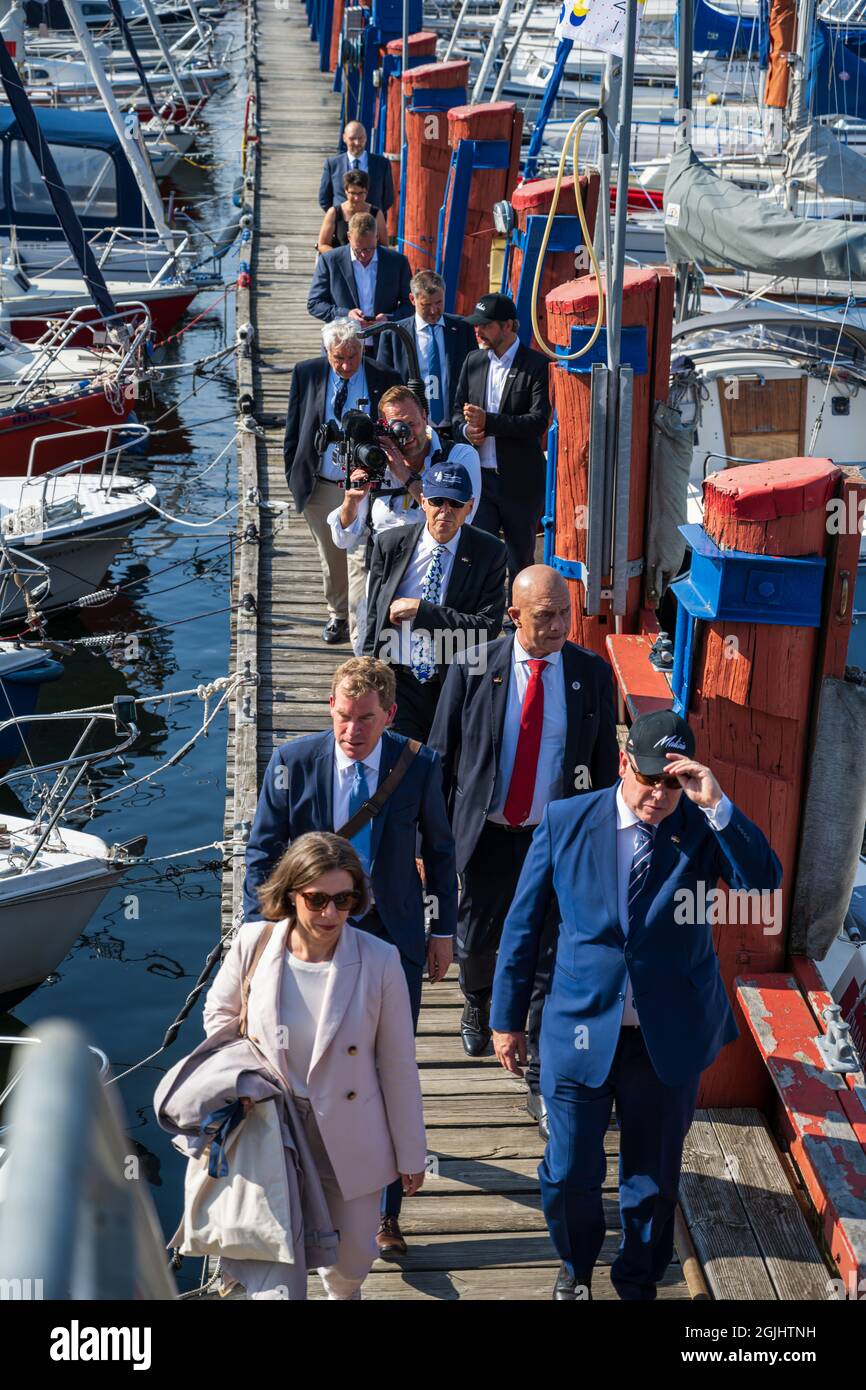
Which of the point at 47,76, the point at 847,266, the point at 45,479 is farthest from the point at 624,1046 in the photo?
the point at 47,76

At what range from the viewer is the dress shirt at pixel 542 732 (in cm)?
516

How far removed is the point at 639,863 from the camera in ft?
13.7

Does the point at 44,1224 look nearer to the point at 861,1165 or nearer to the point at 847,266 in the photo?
the point at 861,1165

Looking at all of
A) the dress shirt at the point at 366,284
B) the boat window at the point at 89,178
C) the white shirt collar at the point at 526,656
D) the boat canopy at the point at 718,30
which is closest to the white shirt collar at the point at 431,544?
the white shirt collar at the point at 526,656

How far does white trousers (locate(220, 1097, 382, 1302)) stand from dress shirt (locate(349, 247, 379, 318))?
6.98 m

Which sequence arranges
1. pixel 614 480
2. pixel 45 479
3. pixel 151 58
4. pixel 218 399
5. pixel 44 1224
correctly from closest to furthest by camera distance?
1. pixel 44 1224
2. pixel 614 480
3. pixel 45 479
4. pixel 218 399
5. pixel 151 58

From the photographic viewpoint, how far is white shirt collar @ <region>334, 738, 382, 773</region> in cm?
469

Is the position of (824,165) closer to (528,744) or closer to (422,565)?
(422,565)

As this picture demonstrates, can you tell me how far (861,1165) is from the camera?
439 cm

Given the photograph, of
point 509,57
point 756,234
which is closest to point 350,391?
point 756,234

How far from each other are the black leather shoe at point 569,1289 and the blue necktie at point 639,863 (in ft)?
3.53

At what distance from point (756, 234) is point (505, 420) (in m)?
5.58

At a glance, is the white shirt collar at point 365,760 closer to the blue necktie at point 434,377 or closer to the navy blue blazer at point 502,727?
the navy blue blazer at point 502,727

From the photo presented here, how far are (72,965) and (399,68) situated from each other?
1049cm
